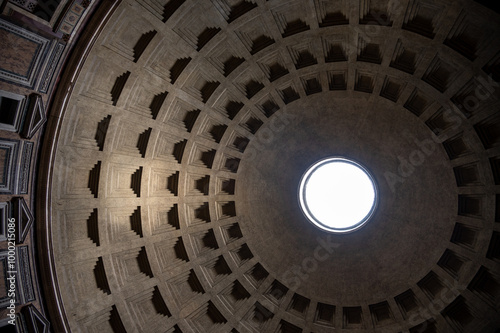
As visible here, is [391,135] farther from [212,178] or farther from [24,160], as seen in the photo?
[24,160]

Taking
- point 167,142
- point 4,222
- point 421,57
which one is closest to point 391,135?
point 421,57

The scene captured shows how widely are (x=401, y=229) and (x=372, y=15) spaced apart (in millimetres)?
12493

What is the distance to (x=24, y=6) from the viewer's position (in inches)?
560

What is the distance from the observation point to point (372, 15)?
19.1m

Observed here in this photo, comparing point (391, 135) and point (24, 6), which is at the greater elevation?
point (24, 6)

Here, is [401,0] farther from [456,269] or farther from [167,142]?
[456,269]

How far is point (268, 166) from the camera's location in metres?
24.3

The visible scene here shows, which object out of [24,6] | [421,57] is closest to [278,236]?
[421,57]

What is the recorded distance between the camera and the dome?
18422 millimetres

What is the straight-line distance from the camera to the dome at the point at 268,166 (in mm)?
18422

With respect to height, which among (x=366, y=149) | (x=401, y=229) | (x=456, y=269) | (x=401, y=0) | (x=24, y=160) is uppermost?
(x=401, y=0)

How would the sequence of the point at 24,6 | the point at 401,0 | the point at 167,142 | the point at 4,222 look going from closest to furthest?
the point at 24,6 < the point at 4,222 < the point at 401,0 < the point at 167,142

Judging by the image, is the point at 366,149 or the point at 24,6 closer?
the point at 24,6

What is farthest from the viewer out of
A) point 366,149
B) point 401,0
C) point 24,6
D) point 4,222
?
point 366,149
